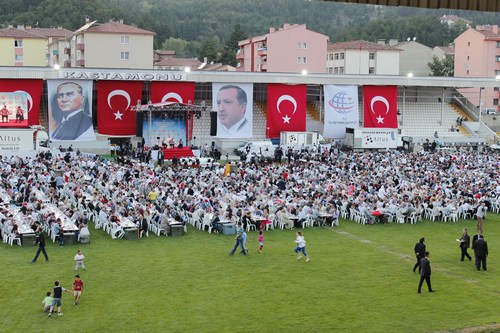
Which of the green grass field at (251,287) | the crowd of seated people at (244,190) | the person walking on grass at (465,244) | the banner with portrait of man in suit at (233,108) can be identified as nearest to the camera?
the green grass field at (251,287)

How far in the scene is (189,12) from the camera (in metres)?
180

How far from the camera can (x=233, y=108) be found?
Answer: 167 ft

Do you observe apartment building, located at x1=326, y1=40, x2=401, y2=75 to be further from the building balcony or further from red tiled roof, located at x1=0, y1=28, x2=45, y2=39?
red tiled roof, located at x1=0, y1=28, x2=45, y2=39

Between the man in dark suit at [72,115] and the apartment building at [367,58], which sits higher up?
the apartment building at [367,58]

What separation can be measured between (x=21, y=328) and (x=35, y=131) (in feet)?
96.6

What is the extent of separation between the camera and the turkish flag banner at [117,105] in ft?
161

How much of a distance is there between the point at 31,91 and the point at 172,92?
934 cm

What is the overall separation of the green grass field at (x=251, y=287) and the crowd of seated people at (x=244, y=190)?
58.5 inches

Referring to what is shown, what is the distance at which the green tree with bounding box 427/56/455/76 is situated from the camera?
100875 mm

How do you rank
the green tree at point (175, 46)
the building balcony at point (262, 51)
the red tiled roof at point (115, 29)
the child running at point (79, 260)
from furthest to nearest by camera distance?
1. the green tree at point (175, 46)
2. the building balcony at point (262, 51)
3. the red tiled roof at point (115, 29)
4. the child running at point (79, 260)

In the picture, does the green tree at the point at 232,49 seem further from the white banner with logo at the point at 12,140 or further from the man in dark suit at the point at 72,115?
the white banner with logo at the point at 12,140

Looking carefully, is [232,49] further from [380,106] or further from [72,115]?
[72,115]

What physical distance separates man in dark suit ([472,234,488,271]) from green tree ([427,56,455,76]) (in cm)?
8281

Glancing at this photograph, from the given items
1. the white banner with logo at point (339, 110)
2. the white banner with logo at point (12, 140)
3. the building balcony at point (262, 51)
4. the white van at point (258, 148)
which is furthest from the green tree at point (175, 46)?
the white banner with logo at point (12, 140)
